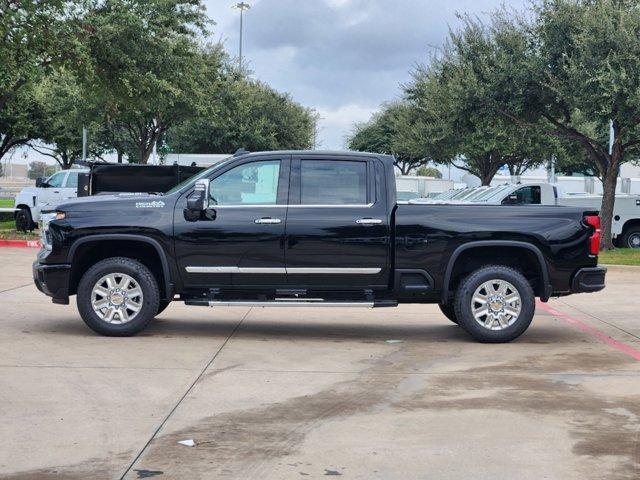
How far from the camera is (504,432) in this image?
6.22 m

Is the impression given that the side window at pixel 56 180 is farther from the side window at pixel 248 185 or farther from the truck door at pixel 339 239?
the truck door at pixel 339 239

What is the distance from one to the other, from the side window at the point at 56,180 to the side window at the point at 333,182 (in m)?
19.8

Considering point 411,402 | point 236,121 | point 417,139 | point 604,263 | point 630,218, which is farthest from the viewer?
point 236,121

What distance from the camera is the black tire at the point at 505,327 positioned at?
9.93 m

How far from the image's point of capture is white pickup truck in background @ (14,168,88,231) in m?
28.0

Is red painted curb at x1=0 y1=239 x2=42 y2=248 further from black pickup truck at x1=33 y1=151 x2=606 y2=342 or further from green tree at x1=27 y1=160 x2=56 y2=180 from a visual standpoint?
green tree at x1=27 y1=160 x2=56 y2=180

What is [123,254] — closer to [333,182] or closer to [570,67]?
[333,182]

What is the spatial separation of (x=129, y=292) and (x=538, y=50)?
17.9 m

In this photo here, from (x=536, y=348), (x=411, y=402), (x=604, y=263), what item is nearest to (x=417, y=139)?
(x=604, y=263)

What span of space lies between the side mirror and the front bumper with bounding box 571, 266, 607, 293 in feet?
13.1

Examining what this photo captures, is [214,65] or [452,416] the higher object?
[214,65]

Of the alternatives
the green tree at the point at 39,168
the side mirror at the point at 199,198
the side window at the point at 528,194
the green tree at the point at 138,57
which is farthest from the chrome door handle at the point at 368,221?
the green tree at the point at 39,168

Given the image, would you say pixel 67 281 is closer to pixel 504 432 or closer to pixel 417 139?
pixel 504 432

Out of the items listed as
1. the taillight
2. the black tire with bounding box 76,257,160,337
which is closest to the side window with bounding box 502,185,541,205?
the taillight
